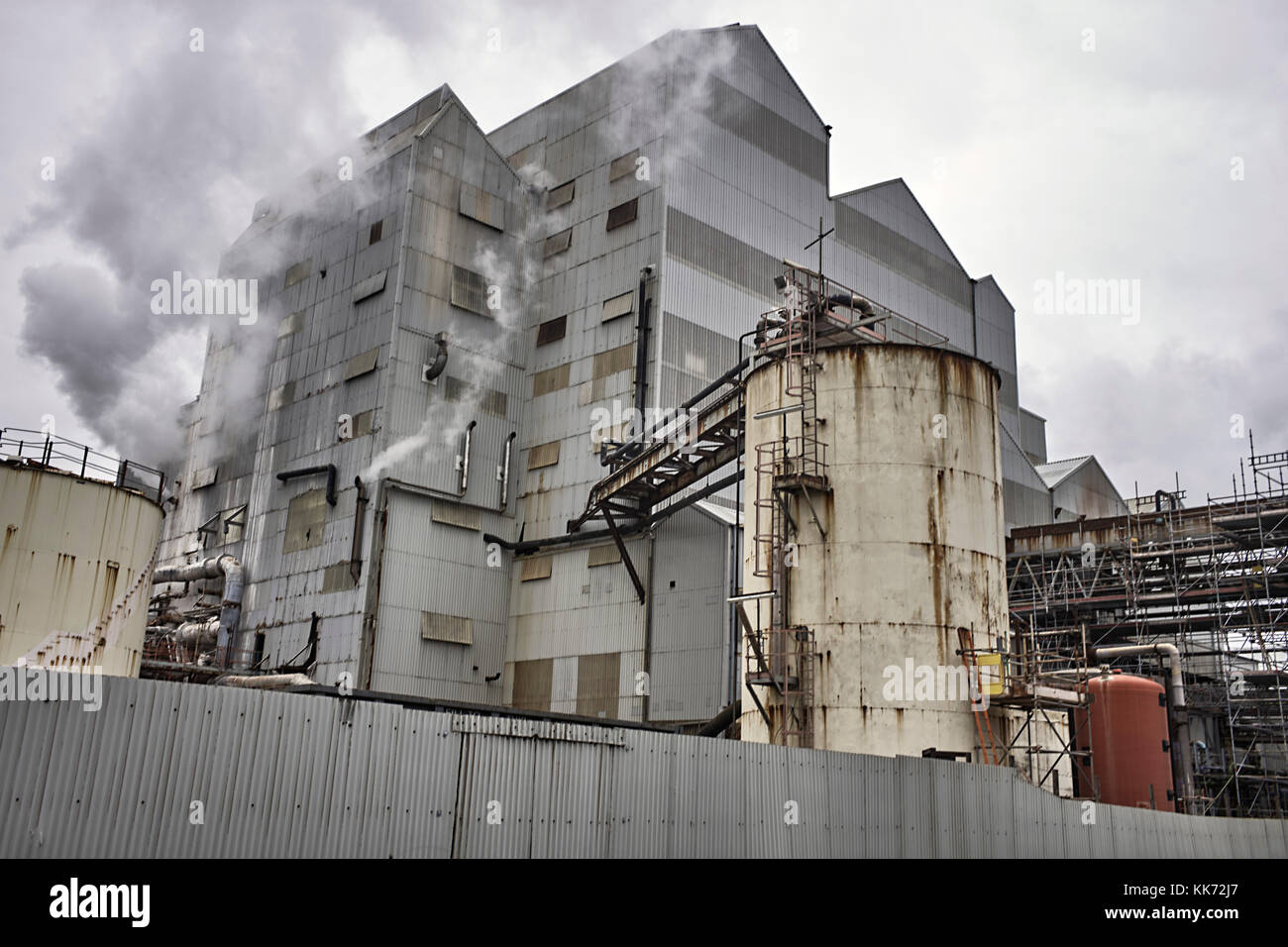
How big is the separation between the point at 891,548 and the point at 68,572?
1614 centimetres

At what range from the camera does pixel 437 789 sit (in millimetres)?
13062

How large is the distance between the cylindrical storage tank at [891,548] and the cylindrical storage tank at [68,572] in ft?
42.4

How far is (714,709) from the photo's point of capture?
30.0 m

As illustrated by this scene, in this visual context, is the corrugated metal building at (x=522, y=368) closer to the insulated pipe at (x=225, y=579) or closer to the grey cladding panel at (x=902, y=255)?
the grey cladding panel at (x=902, y=255)

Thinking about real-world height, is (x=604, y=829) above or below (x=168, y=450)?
below

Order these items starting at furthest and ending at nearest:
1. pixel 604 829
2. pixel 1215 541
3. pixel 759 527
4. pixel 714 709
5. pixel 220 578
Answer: pixel 220 578 < pixel 1215 541 < pixel 714 709 < pixel 759 527 < pixel 604 829

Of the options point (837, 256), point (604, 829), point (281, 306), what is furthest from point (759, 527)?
point (281, 306)

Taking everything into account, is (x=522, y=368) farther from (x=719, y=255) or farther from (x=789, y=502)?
(x=789, y=502)

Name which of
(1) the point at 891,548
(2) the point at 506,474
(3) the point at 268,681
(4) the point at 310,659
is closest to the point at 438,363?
(2) the point at 506,474

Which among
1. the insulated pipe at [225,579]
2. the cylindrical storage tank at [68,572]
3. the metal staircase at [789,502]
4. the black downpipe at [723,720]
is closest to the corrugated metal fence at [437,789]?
the metal staircase at [789,502]

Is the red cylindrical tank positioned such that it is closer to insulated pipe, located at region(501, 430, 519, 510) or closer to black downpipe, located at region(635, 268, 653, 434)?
black downpipe, located at region(635, 268, 653, 434)

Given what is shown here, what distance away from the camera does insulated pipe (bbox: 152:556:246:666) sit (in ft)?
126

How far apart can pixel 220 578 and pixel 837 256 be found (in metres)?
27.2
